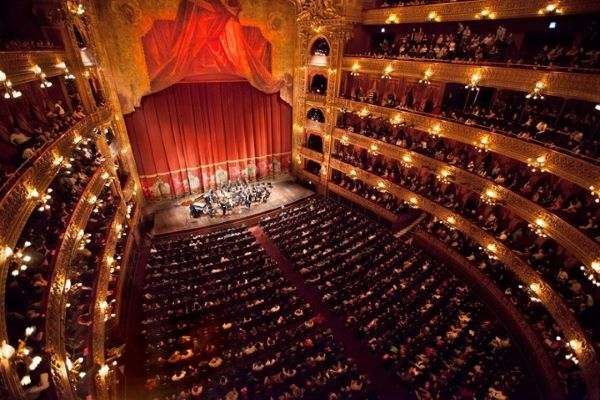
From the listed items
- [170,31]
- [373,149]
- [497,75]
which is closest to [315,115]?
[373,149]

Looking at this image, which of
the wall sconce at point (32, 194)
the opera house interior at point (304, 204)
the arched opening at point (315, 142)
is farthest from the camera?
Answer: the arched opening at point (315, 142)

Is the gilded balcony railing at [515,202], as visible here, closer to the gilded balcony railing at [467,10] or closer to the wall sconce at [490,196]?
the wall sconce at [490,196]

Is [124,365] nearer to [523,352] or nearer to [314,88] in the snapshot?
[523,352]

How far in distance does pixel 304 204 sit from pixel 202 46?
37.7 ft

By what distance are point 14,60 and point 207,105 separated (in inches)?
521

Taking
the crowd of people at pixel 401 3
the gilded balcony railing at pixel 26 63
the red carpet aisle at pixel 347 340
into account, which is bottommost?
the red carpet aisle at pixel 347 340

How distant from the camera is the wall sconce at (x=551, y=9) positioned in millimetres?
10648

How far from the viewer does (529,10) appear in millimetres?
11492

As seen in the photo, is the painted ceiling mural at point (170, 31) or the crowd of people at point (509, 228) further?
the painted ceiling mural at point (170, 31)

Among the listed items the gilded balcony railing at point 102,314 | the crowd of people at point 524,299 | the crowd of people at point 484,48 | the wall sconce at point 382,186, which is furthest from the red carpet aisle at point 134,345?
the crowd of people at point 484,48

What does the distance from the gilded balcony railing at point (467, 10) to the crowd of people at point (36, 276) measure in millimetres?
16192

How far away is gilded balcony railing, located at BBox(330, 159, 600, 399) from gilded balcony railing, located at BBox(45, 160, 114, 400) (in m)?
12.8

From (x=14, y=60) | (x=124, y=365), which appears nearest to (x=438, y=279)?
(x=124, y=365)

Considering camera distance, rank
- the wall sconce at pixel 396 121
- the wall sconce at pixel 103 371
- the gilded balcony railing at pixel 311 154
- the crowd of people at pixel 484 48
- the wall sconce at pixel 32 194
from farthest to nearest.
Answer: the gilded balcony railing at pixel 311 154 → the wall sconce at pixel 396 121 → the crowd of people at pixel 484 48 → the wall sconce at pixel 103 371 → the wall sconce at pixel 32 194
